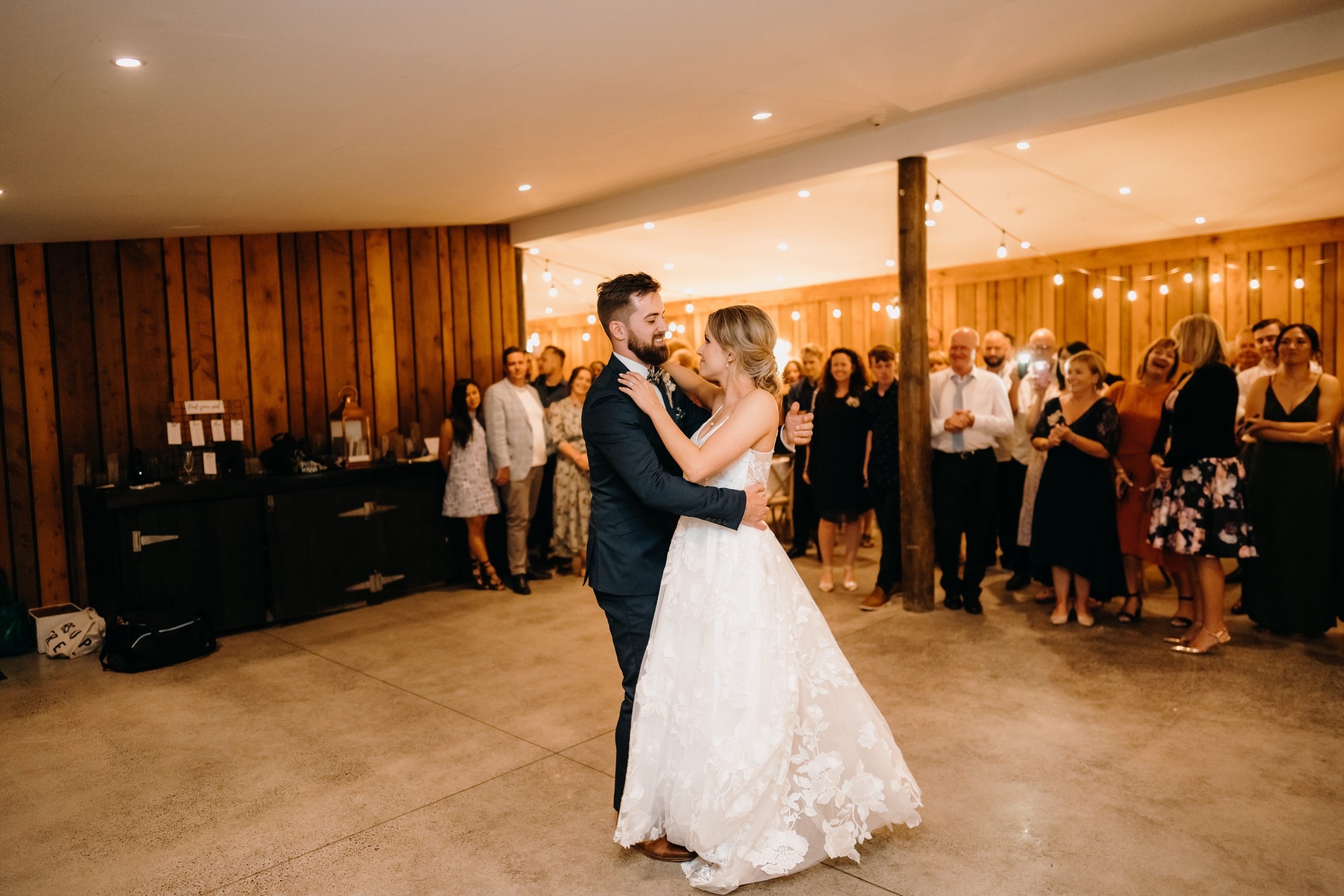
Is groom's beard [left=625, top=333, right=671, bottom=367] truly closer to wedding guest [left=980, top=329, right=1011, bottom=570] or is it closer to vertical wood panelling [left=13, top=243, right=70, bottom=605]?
wedding guest [left=980, top=329, right=1011, bottom=570]

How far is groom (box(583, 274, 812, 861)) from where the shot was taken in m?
2.41

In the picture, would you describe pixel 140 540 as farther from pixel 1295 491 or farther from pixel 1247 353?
pixel 1247 353

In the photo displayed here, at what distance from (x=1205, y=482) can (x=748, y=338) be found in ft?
9.94

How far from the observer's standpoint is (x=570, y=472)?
261 inches

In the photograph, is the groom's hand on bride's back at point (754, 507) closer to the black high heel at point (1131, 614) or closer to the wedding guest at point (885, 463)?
the wedding guest at point (885, 463)

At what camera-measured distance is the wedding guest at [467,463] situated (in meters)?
6.09

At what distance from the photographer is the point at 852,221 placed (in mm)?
8461

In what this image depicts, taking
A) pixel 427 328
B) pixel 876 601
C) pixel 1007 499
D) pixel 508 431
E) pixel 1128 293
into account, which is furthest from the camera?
pixel 1128 293

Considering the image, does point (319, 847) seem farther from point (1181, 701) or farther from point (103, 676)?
point (1181, 701)

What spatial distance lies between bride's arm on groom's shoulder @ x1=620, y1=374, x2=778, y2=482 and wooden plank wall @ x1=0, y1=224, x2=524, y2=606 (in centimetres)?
462

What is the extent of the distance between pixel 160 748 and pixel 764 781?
269cm

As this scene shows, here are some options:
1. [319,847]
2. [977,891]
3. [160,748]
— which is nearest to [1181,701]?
[977,891]

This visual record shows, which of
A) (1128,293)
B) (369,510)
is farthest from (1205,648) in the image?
(1128,293)

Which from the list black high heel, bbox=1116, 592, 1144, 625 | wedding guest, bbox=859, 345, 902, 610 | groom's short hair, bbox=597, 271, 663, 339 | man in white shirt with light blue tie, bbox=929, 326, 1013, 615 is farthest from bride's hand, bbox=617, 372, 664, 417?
black high heel, bbox=1116, 592, 1144, 625
